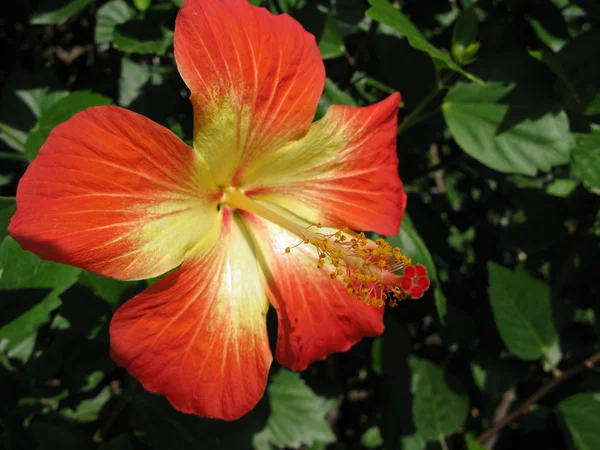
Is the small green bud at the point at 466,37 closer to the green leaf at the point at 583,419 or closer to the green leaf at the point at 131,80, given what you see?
the green leaf at the point at 131,80

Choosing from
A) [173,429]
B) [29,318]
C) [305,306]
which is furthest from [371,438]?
[29,318]

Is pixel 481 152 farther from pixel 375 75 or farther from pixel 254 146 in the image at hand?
pixel 254 146

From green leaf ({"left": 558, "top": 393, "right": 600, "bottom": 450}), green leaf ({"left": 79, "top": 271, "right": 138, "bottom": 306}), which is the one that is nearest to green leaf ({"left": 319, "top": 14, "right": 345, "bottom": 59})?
green leaf ({"left": 79, "top": 271, "right": 138, "bottom": 306})

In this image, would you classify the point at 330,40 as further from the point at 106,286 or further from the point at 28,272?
the point at 28,272

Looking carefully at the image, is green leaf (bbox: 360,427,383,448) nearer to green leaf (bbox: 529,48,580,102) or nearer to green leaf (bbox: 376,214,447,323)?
green leaf (bbox: 376,214,447,323)

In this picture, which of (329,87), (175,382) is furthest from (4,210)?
(329,87)
